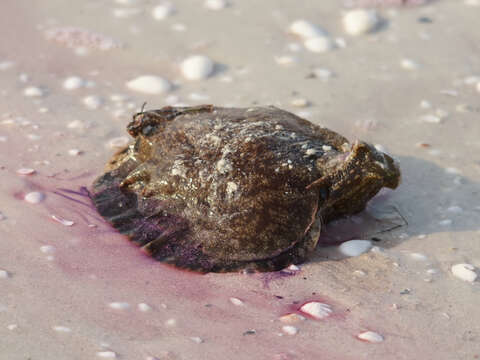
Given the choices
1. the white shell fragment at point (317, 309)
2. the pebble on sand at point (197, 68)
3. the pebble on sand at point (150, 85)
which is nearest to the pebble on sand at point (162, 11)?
the pebble on sand at point (197, 68)

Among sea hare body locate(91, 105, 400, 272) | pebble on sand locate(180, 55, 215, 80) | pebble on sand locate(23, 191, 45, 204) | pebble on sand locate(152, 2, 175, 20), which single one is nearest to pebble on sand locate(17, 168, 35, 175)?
pebble on sand locate(23, 191, 45, 204)

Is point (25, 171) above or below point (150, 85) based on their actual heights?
below

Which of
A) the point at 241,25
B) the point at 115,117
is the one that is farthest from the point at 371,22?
the point at 115,117

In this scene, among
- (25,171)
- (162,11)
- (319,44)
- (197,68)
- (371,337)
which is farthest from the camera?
(162,11)

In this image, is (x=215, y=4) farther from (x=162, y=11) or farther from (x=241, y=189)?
(x=241, y=189)

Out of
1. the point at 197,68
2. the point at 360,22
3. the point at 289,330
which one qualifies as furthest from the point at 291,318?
the point at 360,22

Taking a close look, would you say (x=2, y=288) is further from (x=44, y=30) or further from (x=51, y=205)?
(x=44, y=30)

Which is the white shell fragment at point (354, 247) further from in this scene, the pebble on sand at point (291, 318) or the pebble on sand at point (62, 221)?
the pebble on sand at point (62, 221)
